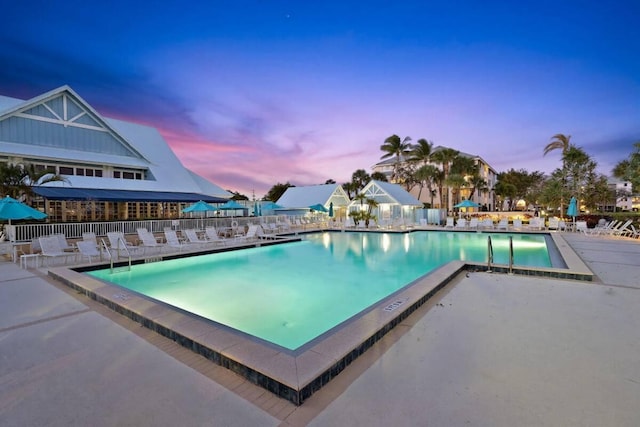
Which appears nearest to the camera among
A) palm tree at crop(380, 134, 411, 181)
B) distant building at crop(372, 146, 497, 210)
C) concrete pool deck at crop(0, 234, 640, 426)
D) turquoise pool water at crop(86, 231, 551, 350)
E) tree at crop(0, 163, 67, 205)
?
concrete pool deck at crop(0, 234, 640, 426)

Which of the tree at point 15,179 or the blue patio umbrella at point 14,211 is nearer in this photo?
the blue patio umbrella at point 14,211

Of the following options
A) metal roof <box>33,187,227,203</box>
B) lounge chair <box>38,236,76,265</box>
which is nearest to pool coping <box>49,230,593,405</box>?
lounge chair <box>38,236,76,265</box>

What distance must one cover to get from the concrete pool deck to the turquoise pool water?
1967 millimetres

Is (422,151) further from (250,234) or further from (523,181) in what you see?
(250,234)

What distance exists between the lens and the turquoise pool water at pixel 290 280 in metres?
6.18

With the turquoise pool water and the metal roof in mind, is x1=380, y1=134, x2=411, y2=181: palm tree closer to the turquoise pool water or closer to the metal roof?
the metal roof

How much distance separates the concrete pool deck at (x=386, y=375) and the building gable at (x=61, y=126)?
55.8 feet

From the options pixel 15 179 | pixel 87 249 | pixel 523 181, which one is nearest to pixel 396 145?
pixel 523 181

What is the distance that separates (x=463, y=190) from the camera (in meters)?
46.2

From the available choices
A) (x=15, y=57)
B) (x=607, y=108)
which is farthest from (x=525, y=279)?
(x=607, y=108)

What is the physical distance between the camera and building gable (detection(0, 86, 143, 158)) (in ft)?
54.8

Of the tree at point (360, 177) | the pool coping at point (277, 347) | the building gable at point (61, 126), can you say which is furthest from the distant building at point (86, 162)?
the tree at point (360, 177)

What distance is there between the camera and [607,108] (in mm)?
27422

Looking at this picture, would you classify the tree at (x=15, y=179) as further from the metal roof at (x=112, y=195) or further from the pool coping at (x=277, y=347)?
the pool coping at (x=277, y=347)
